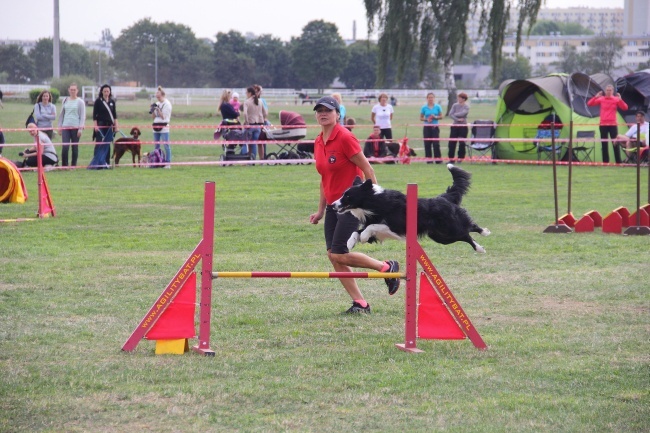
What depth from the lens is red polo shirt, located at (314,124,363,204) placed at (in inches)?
271

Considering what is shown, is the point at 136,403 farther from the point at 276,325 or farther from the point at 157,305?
the point at 276,325

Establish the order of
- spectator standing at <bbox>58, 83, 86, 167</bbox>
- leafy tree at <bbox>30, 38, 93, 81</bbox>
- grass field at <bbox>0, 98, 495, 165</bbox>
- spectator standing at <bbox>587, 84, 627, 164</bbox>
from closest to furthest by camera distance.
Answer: spectator standing at <bbox>58, 83, 86, 167</bbox> → spectator standing at <bbox>587, 84, 627, 164</bbox> → grass field at <bbox>0, 98, 495, 165</bbox> → leafy tree at <bbox>30, 38, 93, 81</bbox>

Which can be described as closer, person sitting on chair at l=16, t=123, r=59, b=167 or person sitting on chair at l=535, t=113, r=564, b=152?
person sitting on chair at l=16, t=123, r=59, b=167

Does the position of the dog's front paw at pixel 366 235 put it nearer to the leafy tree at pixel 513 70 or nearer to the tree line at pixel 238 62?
the tree line at pixel 238 62

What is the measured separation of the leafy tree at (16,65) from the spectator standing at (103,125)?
247 ft

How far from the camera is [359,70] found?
331 feet

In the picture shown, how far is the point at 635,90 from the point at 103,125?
13817 mm

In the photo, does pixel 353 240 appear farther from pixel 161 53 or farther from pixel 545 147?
pixel 161 53

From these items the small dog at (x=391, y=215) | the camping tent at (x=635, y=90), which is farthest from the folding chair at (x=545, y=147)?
the small dog at (x=391, y=215)

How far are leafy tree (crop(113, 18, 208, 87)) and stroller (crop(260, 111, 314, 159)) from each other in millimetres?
78273

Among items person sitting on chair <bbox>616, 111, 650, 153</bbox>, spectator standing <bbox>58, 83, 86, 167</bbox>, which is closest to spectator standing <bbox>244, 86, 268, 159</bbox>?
spectator standing <bbox>58, 83, 86, 167</bbox>

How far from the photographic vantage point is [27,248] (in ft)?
33.9

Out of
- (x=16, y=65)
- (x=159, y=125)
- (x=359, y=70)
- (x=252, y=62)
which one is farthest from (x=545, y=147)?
(x=16, y=65)

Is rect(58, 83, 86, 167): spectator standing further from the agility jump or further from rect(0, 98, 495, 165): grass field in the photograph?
the agility jump
